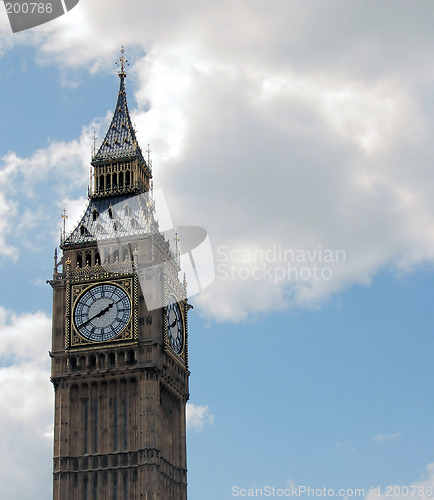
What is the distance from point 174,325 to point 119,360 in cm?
903

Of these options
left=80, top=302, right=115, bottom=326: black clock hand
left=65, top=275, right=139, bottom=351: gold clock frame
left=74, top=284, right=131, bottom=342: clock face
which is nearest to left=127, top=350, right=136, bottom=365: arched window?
left=65, top=275, right=139, bottom=351: gold clock frame

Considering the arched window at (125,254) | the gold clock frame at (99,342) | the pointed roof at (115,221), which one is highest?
the pointed roof at (115,221)

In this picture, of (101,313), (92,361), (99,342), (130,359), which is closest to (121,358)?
(130,359)

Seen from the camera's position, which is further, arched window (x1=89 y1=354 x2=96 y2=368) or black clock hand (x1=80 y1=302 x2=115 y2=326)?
black clock hand (x1=80 y1=302 x2=115 y2=326)

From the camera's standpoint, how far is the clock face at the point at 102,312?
12075cm

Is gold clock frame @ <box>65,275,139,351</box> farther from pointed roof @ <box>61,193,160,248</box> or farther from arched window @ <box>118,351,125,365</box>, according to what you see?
pointed roof @ <box>61,193,160,248</box>

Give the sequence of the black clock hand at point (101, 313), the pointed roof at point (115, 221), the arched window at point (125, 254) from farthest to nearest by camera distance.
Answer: the pointed roof at point (115, 221)
the arched window at point (125, 254)
the black clock hand at point (101, 313)

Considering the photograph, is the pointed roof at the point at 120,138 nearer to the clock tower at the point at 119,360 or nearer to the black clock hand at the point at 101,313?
the clock tower at the point at 119,360

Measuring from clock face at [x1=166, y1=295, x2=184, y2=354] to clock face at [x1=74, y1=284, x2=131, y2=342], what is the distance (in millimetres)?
5380

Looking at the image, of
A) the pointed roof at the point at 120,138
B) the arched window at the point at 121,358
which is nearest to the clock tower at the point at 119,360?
the arched window at the point at 121,358

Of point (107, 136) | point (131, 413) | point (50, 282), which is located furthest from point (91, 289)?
point (107, 136)

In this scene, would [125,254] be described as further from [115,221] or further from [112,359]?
[112,359]

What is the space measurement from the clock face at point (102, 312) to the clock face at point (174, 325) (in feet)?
17.7

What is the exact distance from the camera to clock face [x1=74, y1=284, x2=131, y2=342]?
121 meters
